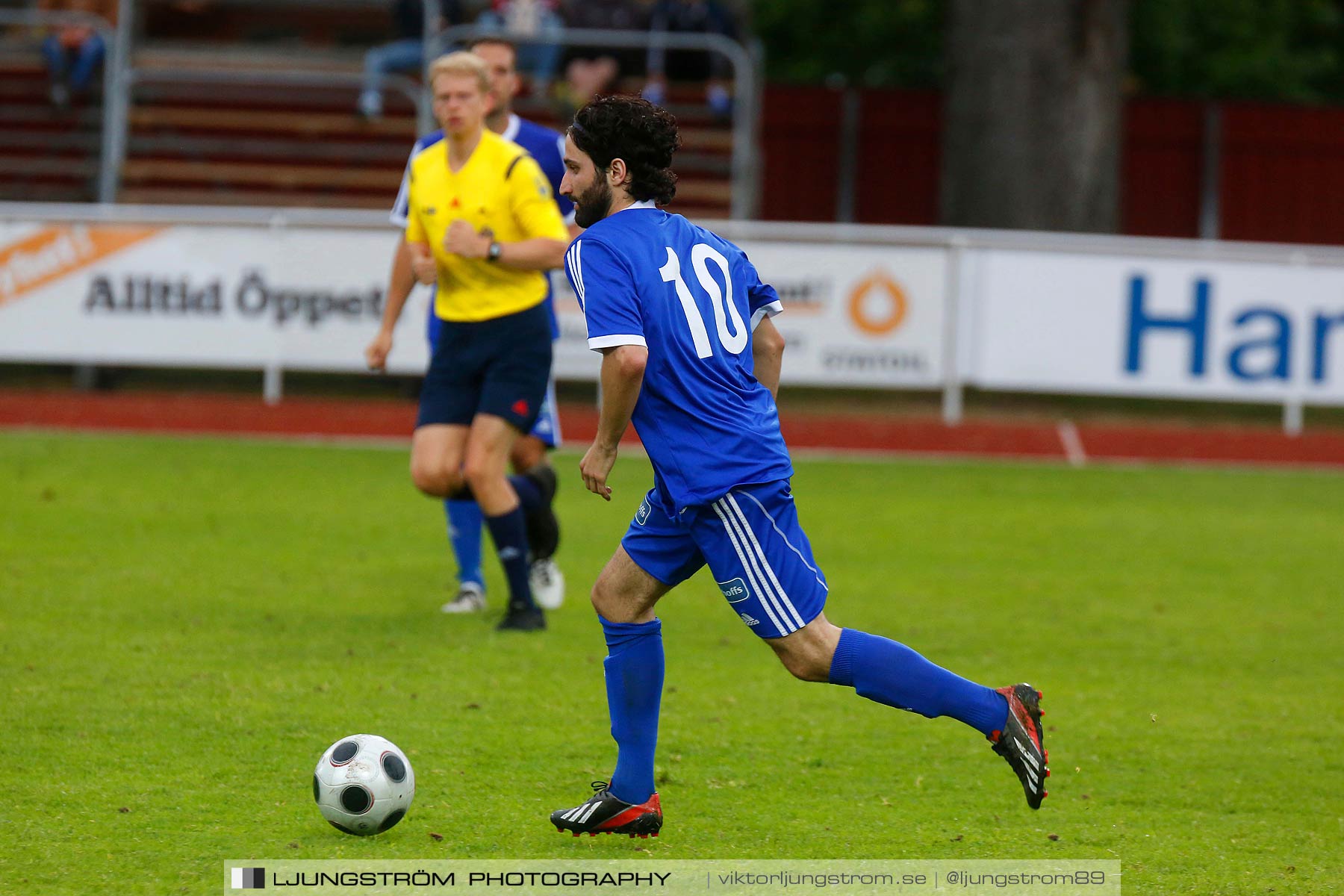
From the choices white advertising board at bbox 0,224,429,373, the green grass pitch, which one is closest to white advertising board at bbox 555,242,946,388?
white advertising board at bbox 0,224,429,373

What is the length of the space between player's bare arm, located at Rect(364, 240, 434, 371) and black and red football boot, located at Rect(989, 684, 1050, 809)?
3.50m

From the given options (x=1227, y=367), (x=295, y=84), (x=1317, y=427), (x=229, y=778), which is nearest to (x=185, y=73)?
(x=295, y=84)

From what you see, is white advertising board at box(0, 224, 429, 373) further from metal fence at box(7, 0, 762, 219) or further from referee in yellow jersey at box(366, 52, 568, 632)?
referee in yellow jersey at box(366, 52, 568, 632)

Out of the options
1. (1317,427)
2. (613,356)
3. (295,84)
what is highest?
(295,84)

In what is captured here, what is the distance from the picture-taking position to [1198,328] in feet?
46.3

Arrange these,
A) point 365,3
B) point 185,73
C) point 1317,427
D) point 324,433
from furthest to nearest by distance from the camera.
A: point 365,3, point 185,73, point 1317,427, point 324,433

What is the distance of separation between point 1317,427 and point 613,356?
43.7 feet

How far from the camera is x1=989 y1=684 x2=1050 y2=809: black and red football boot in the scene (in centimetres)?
423

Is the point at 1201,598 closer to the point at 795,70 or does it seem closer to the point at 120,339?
the point at 120,339

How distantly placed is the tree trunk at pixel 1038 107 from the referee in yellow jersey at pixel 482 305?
10671mm

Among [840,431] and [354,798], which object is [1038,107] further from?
[354,798]

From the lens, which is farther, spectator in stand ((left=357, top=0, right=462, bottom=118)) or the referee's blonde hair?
spectator in stand ((left=357, top=0, right=462, bottom=118))

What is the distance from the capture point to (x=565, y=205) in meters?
7.35

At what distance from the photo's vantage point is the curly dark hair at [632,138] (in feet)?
13.8
